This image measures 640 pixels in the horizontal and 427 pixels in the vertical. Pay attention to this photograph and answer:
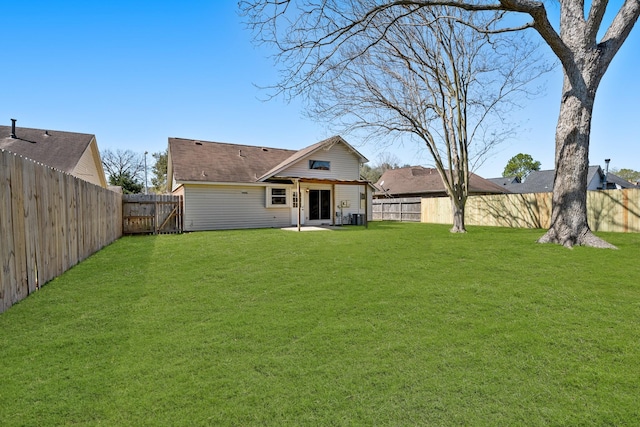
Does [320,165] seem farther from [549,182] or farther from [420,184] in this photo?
[549,182]

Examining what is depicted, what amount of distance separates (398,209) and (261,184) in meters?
10.8

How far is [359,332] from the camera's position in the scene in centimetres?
300

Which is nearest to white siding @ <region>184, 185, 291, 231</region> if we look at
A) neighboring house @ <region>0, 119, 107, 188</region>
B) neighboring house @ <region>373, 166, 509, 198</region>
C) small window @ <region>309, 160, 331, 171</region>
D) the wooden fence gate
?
the wooden fence gate

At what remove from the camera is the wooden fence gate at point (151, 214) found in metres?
13.1

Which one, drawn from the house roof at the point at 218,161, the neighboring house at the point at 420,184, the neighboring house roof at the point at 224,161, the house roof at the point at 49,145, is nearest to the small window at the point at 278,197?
the neighboring house roof at the point at 224,161

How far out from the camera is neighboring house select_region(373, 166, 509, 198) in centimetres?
2523

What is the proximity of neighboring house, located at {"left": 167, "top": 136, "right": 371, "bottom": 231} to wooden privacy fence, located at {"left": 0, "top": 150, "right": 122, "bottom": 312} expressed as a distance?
8035 millimetres

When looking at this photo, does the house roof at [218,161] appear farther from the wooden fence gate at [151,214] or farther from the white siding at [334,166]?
the white siding at [334,166]

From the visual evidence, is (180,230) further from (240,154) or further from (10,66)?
(10,66)

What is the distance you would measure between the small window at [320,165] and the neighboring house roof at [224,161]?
662mm

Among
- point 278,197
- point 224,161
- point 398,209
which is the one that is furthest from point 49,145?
point 398,209

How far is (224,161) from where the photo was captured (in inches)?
672

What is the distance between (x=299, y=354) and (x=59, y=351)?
203 cm

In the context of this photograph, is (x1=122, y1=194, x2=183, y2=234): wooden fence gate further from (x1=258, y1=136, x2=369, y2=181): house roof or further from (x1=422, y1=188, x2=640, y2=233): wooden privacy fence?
(x1=422, y1=188, x2=640, y2=233): wooden privacy fence
